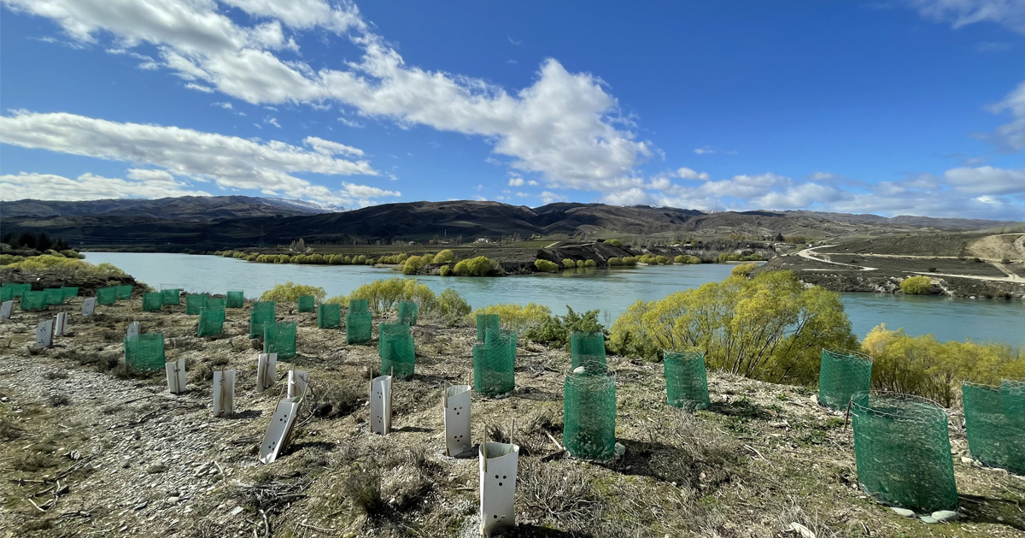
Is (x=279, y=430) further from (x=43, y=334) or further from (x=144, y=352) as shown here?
(x=43, y=334)

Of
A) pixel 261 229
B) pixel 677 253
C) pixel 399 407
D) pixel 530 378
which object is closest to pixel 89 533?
pixel 399 407

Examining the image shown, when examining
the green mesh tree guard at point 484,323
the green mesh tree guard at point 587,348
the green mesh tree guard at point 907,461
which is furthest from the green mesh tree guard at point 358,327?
the green mesh tree guard at point 907,461

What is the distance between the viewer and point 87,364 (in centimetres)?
1030

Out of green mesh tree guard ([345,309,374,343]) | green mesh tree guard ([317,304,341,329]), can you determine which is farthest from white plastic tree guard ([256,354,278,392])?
green mesh tree guard ([317,304,341,329])

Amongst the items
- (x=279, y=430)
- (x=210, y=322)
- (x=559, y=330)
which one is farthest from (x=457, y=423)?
(x=210, y=322)

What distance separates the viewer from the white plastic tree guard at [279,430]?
541 centimetres

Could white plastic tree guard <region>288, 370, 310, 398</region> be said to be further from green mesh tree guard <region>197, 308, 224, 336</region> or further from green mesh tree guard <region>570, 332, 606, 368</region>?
green mesh tree guard <region>197, 308, 224, 336</region>

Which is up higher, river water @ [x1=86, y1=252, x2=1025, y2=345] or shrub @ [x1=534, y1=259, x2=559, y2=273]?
shrub @ [x1=534, y1=259, x2=559, y2=273]

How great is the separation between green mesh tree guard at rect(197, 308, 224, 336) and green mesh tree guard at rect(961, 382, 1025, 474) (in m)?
16.6

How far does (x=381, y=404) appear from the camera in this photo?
6000mm

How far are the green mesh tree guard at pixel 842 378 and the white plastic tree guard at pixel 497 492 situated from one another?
5534 mm

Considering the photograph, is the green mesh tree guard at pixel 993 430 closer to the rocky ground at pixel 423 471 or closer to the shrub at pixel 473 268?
the rocky ground at pixel 423 471

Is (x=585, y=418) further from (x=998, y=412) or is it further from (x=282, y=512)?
(x=998, y=412)

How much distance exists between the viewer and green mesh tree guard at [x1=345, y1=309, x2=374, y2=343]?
12500mm
